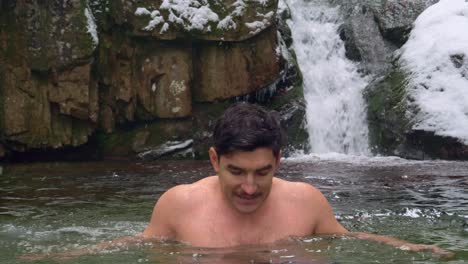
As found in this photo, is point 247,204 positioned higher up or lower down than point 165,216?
higher up

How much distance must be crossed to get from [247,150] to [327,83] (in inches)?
424

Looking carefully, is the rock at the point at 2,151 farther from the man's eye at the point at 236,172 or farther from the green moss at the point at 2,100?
the man's eye at the point at 236,172

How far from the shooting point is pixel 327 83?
14.0 metres

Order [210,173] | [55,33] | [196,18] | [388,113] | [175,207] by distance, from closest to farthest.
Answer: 1. [175,207]
2. [210,173]
3. [55,33]
4. [196,18]
5. [388,113]

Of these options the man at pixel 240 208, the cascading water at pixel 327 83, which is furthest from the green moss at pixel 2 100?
the man at pixel 240 208

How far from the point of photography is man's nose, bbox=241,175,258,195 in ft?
11.3

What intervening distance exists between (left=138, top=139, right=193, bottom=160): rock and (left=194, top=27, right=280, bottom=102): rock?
84 centimetres

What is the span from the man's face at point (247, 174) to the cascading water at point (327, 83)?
9.34 metres

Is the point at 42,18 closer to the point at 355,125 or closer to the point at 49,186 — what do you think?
the point at 49,186

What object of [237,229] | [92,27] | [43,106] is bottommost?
[237,229]

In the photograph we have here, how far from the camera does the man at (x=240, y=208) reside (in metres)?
3.51

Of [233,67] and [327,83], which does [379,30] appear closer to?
[327,83]

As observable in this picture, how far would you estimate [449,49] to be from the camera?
1277cm

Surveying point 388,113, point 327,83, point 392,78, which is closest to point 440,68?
point 392,78
